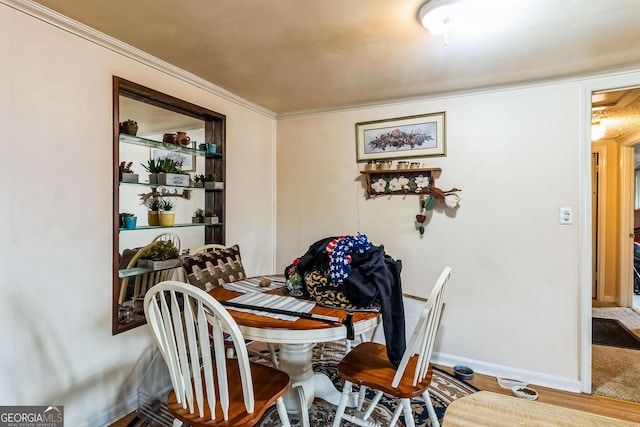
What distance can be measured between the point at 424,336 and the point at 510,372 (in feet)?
4.84

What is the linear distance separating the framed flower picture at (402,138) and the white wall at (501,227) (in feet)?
0.21

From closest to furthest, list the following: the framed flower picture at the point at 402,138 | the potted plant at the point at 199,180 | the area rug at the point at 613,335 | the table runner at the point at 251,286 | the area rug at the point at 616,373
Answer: the table runner at the point at 251,286
the area rug at the point at 616,373
the potted plant at the point at 199,180
the framed flower picture at the point at 402,138
the area rug at the point at 613,335

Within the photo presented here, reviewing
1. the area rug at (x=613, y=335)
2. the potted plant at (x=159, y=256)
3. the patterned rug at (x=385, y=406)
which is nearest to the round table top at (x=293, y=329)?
the patterned rug at (x=385, y=406)

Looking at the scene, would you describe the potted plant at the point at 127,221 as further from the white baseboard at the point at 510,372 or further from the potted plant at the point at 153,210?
the white baseboard at the point at 510,372

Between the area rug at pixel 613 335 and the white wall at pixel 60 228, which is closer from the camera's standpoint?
the white wall at pixel 60 228

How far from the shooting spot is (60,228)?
5.55 feet

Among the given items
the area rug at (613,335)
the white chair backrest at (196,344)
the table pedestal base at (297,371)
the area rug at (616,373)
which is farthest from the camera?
the area rug at (613,335)

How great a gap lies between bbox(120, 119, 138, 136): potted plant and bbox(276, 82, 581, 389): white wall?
168 cm

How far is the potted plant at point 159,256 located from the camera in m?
2.12

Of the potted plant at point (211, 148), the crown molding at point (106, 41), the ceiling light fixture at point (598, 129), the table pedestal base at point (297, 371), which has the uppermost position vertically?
the crown molding at point (106, 41)

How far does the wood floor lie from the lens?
6.46ft

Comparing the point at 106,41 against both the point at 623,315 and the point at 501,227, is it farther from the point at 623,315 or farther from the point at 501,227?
the point at 623,315

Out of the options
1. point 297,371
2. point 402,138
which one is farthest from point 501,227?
point 297,371

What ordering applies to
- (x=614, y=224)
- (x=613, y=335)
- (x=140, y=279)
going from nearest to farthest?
(x=140, y=279) → (x=613, y=335) → (x=614, y=224)
